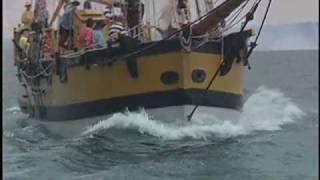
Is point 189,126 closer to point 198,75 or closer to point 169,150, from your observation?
point 198,75

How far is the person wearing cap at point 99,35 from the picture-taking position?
833 inches

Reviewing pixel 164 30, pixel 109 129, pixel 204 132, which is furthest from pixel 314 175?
pixel 164 30

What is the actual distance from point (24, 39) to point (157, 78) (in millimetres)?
8273

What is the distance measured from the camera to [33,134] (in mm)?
21734

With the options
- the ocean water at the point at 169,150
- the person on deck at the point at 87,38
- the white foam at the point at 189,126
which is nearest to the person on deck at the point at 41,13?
the person on deck at the point at 87,38

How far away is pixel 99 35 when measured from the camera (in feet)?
71.2

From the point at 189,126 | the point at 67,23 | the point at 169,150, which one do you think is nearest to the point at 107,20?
the point at 67,23

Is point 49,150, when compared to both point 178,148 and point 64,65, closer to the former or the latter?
point 178,148

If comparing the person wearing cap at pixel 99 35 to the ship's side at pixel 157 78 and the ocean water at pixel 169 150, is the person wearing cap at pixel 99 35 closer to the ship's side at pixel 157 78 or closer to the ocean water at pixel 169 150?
the ship's side at pixel 157 78

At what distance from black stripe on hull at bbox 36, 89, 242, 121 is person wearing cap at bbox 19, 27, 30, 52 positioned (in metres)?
5.48

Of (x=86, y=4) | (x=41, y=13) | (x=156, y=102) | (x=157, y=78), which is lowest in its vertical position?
(x=156, y=102)

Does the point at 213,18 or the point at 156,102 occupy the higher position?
the point at 213,18

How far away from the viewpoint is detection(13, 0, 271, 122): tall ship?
1975 cm

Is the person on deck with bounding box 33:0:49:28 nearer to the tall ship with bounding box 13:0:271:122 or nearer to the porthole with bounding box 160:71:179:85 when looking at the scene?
the tall ship with bounding box 13:0:271:122
